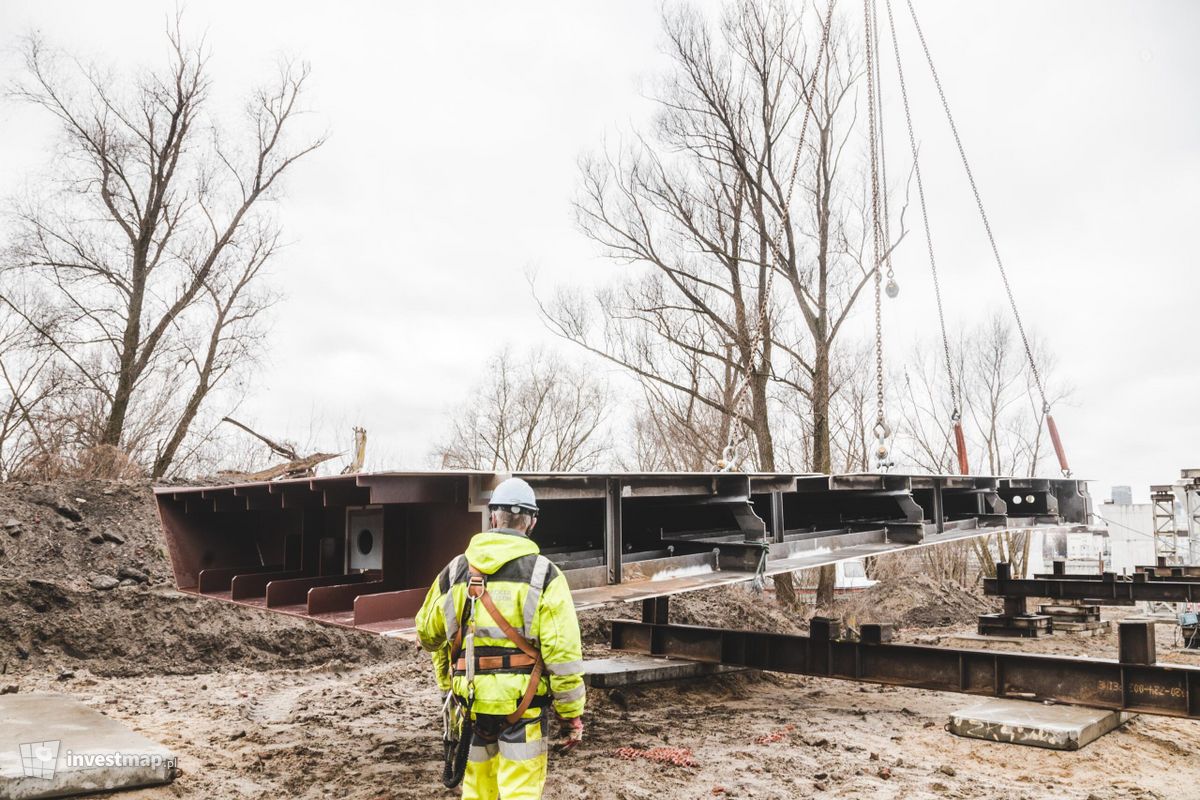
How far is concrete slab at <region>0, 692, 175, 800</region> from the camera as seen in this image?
217 inches

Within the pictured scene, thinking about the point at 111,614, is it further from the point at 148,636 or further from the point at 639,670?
the point at 639,670

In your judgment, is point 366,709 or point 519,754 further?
point 366,709

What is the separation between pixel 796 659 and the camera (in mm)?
8242

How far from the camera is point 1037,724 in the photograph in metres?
7.03

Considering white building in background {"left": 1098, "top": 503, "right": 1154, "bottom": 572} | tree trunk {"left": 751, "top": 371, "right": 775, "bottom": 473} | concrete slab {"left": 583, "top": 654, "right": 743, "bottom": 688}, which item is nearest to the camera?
concrete slab {"left": 583, "top": 654, "right": 743, "bottom": 688}

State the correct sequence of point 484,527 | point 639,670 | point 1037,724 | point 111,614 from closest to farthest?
point 484,527
point 1037,724
point 639,670
point 111,614

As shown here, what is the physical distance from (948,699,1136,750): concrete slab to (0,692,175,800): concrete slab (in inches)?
253

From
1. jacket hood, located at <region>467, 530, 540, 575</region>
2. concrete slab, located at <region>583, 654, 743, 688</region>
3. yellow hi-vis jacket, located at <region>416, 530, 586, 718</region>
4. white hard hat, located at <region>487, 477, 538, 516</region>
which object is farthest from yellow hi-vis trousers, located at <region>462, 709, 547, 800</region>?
concrete slab, located at <region>583, 654, 743, 688</region>

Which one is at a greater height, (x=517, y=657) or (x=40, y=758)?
(x=517, y=657)

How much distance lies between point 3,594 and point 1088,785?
12291mm

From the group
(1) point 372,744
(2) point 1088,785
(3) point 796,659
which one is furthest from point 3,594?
(2) point 1088,785

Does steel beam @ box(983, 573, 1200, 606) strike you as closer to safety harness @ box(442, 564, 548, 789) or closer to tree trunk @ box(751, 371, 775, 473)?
tree trunk @ box(751, 371, 775, 473)

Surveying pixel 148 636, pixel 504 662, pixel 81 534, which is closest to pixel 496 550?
pixel 504 662

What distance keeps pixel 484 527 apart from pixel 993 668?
198 inches
